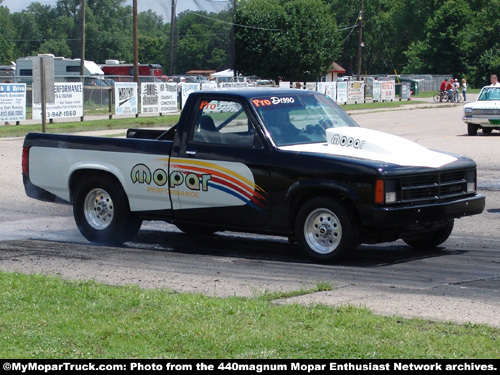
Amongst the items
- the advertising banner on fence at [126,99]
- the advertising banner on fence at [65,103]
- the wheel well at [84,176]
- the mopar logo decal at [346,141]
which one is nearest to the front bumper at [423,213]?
the mopar logo decal at [346,141]

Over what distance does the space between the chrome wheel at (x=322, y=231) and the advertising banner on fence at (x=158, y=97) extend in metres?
29.1

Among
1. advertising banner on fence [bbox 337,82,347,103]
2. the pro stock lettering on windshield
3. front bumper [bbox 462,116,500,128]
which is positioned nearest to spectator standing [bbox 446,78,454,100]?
advertising banner on fence [bbox 337,82,347,103]

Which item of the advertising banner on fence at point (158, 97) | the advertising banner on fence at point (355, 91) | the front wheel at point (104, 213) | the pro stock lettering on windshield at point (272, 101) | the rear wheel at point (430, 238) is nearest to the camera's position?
the pro stock lettering on windshield at point (272, 101)

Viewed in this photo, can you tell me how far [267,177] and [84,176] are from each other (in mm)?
2597

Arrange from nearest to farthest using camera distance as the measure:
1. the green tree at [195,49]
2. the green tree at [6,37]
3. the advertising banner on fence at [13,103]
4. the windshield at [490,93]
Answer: the windshield at [490,93]
the advertising banner on fence at [13,103]
the green tree at [195,49]
the green tree at [6,37]

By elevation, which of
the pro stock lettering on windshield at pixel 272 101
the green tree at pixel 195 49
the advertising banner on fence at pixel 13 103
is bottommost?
the pro stock lettering on windshield at pixel 272 101

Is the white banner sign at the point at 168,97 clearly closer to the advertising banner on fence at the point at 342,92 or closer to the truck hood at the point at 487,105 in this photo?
the advertising banner on fence at the point at 342,92

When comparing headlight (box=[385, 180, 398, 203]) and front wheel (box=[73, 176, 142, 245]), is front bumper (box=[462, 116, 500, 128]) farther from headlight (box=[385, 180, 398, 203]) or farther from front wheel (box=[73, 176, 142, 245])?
headlight (box=[385, 180, 398, 203])

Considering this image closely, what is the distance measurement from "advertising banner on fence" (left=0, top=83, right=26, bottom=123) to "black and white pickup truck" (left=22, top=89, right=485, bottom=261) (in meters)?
20.9

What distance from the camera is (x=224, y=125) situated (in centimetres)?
957

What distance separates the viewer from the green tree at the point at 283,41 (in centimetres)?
7000

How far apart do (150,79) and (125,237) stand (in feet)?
150

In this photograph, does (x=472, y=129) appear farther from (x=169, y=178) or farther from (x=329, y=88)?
(x=329, y=88)

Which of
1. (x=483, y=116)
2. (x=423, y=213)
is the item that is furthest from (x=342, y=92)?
(x=423, y=213)
